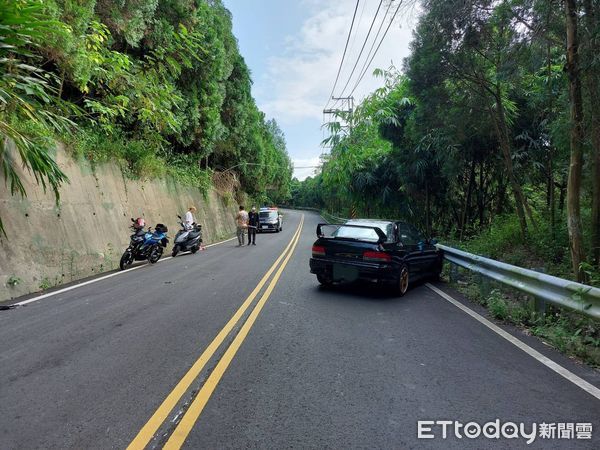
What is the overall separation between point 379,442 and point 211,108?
→ 19.8m

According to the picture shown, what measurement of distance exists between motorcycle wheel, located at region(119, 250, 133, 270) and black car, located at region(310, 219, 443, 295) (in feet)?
19.8

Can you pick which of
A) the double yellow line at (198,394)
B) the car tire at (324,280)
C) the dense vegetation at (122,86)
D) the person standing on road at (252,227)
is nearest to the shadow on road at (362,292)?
the car tire at (324,280)

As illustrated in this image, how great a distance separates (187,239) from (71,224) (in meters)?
5.17

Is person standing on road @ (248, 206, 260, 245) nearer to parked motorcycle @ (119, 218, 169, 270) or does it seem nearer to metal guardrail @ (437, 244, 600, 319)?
parked motorcycle @ (119, 218, 169, 270)

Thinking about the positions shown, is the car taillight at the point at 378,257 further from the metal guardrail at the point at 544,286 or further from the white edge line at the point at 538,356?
the metal guardrail at the point at 544,286

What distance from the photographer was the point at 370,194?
2256 centimetres

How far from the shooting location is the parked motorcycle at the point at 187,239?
15016 millimetres

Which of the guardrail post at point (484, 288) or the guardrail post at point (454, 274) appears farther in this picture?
the guardrail post at point (454, 274)

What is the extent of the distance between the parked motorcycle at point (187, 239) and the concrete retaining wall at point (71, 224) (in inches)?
57.6

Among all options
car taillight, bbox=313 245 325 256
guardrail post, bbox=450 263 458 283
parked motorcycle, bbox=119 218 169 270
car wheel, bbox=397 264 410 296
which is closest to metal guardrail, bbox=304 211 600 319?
guardrail post, bbox=450 263 458 283

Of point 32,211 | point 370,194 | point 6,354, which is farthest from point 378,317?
point 370,194

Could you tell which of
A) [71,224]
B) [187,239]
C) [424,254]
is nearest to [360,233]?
[424,254]

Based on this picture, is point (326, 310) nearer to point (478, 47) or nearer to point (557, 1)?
point (557, 1)

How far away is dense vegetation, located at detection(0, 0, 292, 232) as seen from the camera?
5512 millimetres
